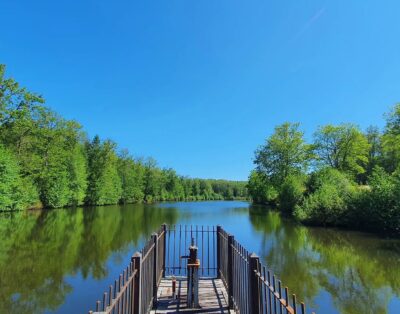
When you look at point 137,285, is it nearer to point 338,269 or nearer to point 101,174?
point 338,269

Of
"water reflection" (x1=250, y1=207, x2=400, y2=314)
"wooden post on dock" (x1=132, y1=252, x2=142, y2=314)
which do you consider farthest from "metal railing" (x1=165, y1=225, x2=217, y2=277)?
"wooden post on dock" (x1=132, y1=252, x2=142, y2=314)

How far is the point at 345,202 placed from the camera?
2236cm

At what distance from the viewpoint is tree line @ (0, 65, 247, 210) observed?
29828 mm

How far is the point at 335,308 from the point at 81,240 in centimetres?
1252

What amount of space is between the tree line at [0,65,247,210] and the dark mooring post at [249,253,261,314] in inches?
1155

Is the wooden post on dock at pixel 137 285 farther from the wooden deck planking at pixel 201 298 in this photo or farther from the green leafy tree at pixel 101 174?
the green leafy tree at pixel 101 174

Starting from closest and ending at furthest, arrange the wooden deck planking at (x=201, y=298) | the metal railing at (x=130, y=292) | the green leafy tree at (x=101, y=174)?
the metal railing at (x=130, y=292)
the wooden deck planking at (x=201, y=298)
the green leafy tree at (x=101, y=174)

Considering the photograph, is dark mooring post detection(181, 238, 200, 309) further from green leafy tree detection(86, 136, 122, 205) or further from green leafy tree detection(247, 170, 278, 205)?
green leafy tree detection(86, 136, 122, 205)

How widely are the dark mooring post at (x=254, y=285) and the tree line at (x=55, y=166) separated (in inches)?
1155

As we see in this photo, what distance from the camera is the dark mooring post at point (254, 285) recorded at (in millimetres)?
3439

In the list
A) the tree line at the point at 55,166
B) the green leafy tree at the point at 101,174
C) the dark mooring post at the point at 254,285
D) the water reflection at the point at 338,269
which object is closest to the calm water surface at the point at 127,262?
the water reflection at the point at 338,269

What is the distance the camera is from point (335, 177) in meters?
29.9

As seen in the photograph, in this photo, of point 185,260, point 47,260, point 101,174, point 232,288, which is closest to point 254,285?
point 232,288

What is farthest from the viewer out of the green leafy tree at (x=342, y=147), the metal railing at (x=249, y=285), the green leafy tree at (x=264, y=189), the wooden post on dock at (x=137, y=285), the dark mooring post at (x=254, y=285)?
the green leafy tree at (x=264, y=189)
